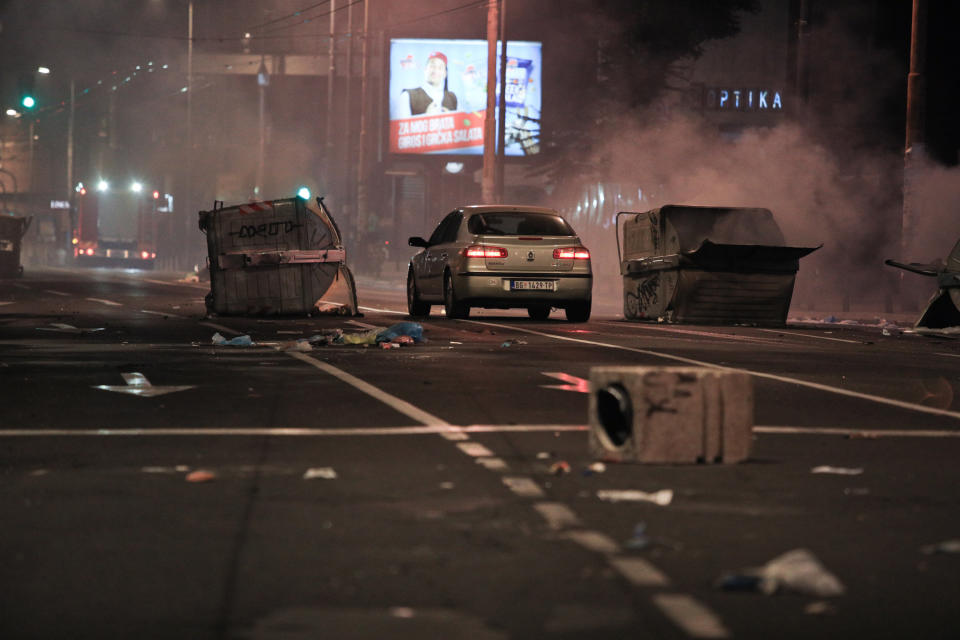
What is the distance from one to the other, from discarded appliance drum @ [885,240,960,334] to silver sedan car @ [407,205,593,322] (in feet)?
13.4

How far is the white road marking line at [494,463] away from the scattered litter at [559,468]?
0.21 meters

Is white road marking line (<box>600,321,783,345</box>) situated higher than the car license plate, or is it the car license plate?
the car license plate

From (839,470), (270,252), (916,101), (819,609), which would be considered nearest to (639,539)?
(819,609)

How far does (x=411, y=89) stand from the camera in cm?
6662

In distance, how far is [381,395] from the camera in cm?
1059

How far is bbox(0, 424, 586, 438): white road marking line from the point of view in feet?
28.1

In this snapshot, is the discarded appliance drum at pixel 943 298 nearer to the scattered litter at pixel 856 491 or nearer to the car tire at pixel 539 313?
the car tire at pixel 539 313

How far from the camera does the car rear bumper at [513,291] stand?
67.1 ft

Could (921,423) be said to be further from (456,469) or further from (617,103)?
(617,103)

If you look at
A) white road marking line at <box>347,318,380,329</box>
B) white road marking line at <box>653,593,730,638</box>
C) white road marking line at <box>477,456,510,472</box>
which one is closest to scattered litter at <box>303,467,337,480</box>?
white road marking line at <box>477,456,510,472</box>

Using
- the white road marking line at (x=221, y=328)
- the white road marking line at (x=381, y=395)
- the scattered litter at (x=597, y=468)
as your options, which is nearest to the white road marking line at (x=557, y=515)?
the scattered litter at (x=597, y=468)

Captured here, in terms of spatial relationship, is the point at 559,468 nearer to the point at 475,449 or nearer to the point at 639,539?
the point at 475,449

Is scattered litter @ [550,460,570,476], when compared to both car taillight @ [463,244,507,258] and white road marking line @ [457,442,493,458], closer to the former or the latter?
white road marking line @ [457,442,493,458]

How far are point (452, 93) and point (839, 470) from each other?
59800 mm
